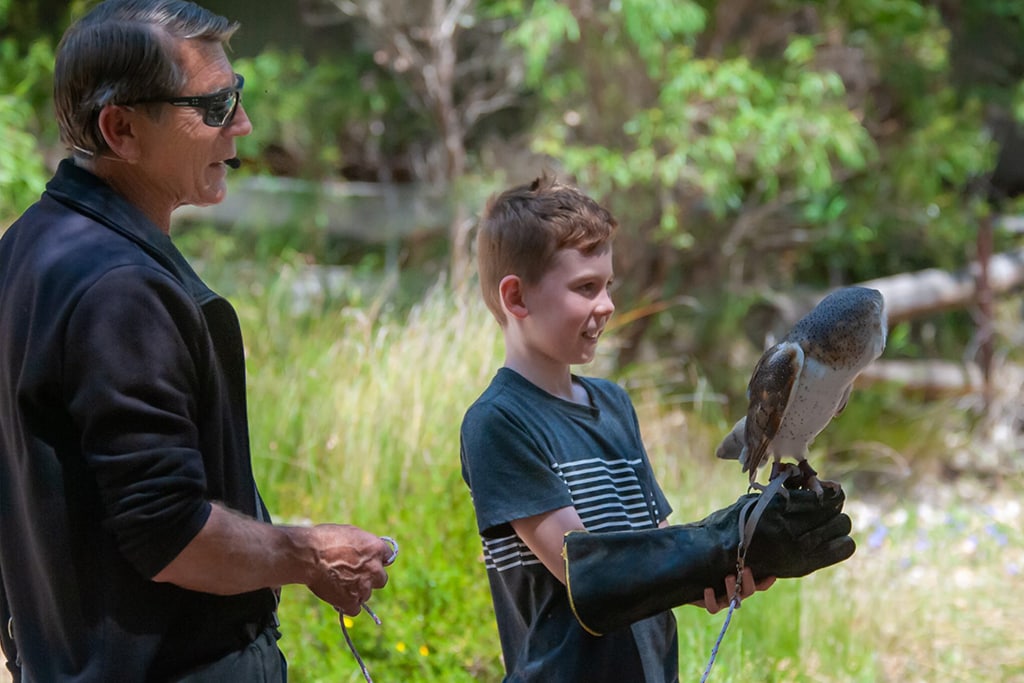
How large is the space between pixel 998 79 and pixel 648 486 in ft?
27.4

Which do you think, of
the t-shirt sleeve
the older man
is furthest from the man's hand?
the t-shirt sleeve

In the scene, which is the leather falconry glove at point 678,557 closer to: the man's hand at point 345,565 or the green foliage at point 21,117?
the man's hand at point 345,565

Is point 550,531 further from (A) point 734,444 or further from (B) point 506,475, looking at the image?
(A) point 734,444

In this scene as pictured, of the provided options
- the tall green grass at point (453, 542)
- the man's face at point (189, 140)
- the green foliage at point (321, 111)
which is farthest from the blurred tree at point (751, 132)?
the man's face at point (189, 140)

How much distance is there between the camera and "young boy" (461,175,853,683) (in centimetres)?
181

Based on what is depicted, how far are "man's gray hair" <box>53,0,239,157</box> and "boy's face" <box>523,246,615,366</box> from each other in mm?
703

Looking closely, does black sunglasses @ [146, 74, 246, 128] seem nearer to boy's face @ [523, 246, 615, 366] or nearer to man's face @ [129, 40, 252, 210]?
man's face @ [129, 40, 252, 210]

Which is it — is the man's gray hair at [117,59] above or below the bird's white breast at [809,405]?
above

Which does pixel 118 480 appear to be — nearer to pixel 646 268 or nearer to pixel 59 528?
pixel 59 528

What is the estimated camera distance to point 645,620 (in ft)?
6.51

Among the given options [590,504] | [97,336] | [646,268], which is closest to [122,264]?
[97,336]

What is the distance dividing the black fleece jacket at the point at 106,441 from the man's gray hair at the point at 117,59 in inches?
4.1

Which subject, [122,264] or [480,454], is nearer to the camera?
[122,264]

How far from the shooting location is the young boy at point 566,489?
181 centimetres
